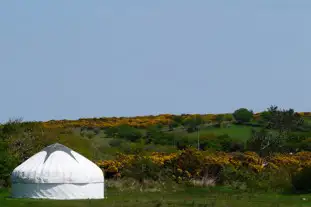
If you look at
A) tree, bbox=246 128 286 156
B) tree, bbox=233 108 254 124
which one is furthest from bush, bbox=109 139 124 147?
tree, bbox=233 108 254 124

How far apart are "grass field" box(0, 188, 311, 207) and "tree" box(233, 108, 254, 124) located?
203ft

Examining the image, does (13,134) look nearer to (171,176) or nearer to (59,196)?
(171,176)

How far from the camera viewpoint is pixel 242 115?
10069 centimetres

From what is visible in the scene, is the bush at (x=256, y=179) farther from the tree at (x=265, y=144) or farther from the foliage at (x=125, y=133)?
the foliage at (x=125, y=133)

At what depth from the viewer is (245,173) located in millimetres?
46750

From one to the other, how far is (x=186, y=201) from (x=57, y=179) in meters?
6.34

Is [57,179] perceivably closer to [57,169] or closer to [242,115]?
[57,169]

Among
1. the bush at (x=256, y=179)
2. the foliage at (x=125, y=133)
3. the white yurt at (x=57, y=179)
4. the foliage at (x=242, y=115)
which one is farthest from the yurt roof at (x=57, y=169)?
the foliage at (x=242, y=115)

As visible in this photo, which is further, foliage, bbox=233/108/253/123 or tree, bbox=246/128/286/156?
foliage, bbox=233/108/253/123

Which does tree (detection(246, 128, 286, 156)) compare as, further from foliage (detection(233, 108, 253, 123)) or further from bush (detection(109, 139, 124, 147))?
foliage (detection(233, 108, 253, 123))

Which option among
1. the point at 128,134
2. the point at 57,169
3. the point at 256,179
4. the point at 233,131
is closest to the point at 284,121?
the point at 233,131

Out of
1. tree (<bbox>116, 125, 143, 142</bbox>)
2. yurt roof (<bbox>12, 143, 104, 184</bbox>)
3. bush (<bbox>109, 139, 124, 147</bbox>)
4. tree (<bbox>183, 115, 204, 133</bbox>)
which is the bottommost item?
yurt roof (<bbox>12, 143, 104, 184</bbox>)

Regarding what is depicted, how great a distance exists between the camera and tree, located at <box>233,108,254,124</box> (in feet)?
329

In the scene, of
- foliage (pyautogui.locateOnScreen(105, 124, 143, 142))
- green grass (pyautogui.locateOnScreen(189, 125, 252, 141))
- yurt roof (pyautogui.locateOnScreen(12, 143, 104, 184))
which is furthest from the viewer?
foliage (pyautogui.locateOnScreen(105, 124, 143, 142))
